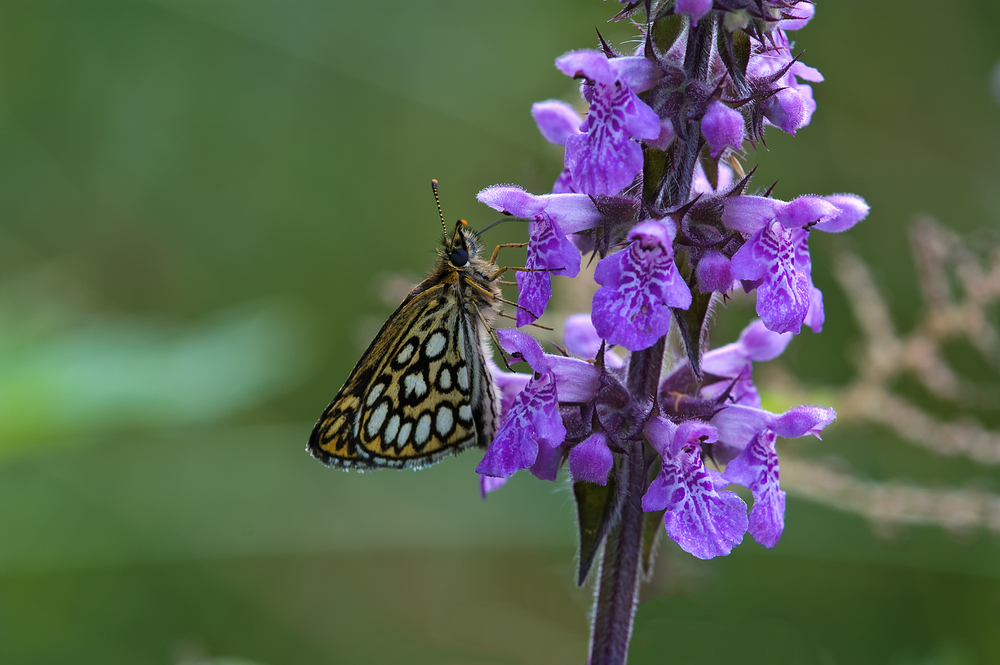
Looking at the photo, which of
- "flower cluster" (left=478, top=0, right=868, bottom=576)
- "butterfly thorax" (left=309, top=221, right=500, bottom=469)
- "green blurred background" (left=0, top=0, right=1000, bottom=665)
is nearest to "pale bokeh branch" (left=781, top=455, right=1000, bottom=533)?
"green blurred background" (left=0, top=0, right=1000, bottom=665)

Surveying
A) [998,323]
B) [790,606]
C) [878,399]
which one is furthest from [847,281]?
[998,323]

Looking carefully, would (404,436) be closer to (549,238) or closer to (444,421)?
(444,421)

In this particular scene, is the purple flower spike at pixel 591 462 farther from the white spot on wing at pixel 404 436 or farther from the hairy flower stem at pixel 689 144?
the white spot on wing at pixel 404 436

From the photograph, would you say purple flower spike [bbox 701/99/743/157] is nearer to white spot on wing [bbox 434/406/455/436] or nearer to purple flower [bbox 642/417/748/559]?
purple flower [bbox 642/417/748/559]

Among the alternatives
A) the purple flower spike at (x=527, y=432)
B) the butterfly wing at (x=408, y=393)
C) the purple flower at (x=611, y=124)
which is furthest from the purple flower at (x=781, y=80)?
the butterfly wing at (x=408, y=393)

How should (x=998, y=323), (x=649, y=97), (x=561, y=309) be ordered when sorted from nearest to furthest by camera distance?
1. (x=649, y=97)
2. (x=561, y=309)
3. (x=998, y=323)

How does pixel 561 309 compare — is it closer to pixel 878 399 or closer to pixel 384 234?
pixel 878 399

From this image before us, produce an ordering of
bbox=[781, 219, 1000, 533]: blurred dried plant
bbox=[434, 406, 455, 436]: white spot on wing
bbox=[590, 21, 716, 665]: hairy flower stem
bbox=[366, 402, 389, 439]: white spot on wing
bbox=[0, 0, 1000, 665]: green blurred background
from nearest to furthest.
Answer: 1. bbox=[590, 21, 716, 665]: hairy flower stem
2. bbox=[434, 406, 455, 436]: white spot on wing
3. bbox=[366, 402, 389, 439]: white spot on wing
4. bbox=[781, 219, 1000, 533]: blurred dried plant
5. bbox=[0, 0, 1000, 665]: green blurred background
